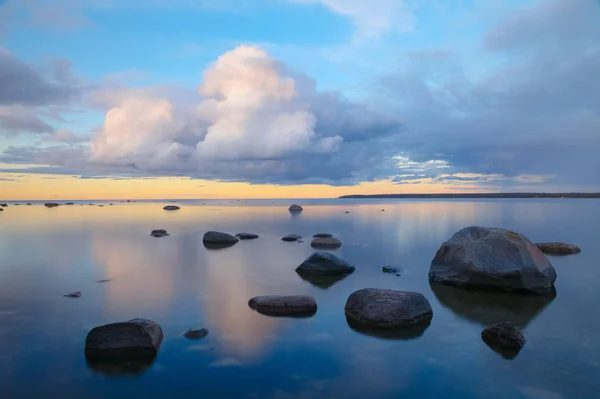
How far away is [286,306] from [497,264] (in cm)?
830

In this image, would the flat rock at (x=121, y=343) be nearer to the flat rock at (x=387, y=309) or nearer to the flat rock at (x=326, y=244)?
the flat rock at (x=387, y=309)

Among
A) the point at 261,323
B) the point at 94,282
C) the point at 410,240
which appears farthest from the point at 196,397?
the point at 410,240

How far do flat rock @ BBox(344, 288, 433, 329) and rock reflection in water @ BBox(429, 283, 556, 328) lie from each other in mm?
1678

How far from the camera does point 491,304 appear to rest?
1288 centimetres

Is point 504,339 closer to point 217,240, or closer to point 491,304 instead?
point 491,304

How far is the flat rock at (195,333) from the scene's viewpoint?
388 inches

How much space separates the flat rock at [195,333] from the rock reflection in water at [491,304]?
7858 mm

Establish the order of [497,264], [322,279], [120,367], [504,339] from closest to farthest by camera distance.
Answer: [120,367] < [504,339] < [497,264] < [322,279]

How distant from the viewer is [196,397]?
7.11 m

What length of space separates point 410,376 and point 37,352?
28.5 ft

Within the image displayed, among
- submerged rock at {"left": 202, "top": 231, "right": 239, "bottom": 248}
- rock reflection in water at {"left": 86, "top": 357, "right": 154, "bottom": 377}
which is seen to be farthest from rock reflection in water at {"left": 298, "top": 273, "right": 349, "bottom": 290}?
Answer: submerged rock at {"left": 202, "top": 231, "right": 239, "bottom": 248}

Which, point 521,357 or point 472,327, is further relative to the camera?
point 472,327

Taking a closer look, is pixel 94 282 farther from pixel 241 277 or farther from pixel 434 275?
pixel 434 275

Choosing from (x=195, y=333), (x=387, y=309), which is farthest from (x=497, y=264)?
(x=195, y=333)
